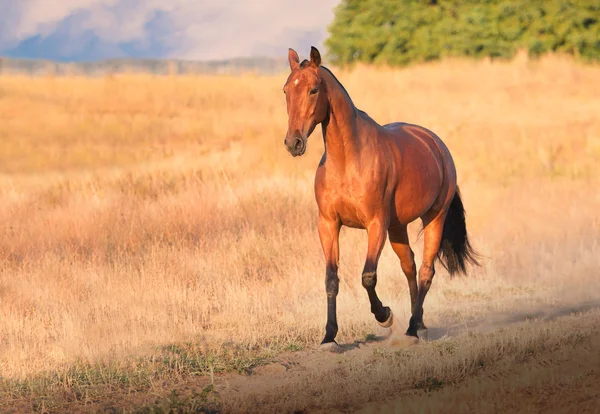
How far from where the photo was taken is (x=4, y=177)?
21.7 m

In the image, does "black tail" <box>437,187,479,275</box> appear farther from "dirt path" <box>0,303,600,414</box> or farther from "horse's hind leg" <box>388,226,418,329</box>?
"dirt path" <box>0,303,600,414</box>

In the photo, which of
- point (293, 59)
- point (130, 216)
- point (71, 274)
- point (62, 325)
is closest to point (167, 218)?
point (130, 216)

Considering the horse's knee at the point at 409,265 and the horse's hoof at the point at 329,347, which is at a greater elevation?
the horse's knee at the point at 409,265

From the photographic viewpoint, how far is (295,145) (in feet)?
22.5

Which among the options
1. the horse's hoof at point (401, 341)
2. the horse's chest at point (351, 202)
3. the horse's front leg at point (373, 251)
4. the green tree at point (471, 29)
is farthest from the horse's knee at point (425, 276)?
the green tree at point (471, 29)

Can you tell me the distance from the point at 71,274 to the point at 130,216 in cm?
311

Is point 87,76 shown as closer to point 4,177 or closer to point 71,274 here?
point 4,177

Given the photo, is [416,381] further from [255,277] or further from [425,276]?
[255,277]

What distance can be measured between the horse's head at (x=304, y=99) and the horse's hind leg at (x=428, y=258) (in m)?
2.51

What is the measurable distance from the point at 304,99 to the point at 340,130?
64 centimetres

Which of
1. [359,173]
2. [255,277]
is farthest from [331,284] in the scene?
[255,277]

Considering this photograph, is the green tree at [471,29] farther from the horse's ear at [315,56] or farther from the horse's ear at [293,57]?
the horse's ear at [315,56]

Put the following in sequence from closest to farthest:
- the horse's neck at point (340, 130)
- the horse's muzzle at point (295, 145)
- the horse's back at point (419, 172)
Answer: the horse's muzzle at point (295, 145), the horse's neck at point (340, 130), the horse's back at point (419, 172)

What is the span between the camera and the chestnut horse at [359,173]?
7.21 meters
